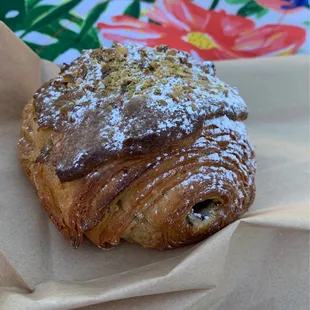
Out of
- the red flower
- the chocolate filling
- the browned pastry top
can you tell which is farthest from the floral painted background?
the chocolate filling

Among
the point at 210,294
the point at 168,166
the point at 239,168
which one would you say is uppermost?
the point at 168,166

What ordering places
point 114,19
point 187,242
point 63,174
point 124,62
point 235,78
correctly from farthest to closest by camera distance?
point 114,19 → point 235,78 → point 124,62 → point 187,242 → point 63,174

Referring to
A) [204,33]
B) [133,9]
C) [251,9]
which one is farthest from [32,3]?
[251,9]

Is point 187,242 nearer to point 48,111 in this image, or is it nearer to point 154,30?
point 48,111

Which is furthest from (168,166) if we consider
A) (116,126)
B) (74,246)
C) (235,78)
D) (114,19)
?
(114,19)

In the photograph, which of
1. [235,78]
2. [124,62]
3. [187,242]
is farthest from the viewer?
[235,78]

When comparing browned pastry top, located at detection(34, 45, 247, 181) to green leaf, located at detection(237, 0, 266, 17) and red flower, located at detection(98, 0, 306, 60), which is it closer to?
red flower, located at detection(98, 0, 306, 60)

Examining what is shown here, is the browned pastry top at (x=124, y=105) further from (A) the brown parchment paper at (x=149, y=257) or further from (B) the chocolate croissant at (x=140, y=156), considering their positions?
(A) the brown parchment paper at (x=149, y=257)

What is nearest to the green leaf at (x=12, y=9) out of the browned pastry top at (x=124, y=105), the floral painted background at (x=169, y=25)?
the floral painted background at (x=169, y=25)
